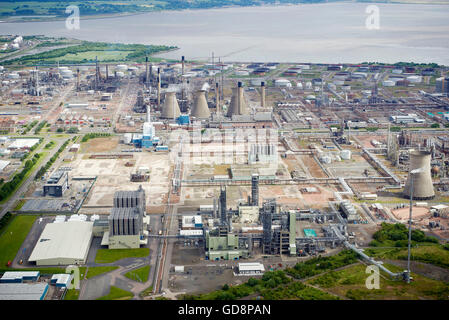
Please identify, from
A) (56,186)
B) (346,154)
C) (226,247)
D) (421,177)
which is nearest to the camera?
(226,247)

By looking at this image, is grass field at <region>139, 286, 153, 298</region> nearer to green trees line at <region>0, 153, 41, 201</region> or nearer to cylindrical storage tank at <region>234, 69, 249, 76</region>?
green trees line at <region>0, 153, 41, 201</region>

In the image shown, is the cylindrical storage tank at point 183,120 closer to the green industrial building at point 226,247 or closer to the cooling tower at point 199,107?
the cooling tower at point 199,107

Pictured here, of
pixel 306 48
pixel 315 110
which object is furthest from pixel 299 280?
pixel 306 48

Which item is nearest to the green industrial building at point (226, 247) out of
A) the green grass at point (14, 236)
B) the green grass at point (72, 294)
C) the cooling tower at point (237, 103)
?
the green grass at point (72, 294)

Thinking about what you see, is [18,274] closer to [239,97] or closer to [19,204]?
[19,204]

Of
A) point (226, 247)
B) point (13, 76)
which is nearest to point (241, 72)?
point (13, 76)

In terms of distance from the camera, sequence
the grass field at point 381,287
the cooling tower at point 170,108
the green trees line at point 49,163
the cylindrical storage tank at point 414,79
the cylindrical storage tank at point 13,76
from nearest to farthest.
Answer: the grass field at point 381,287 → the green trees line at point 49,163 → the cooling tower at point 170,108 → the cylindrical storage tank at point 414,79 → the cylindrical storage tank at point 13,76

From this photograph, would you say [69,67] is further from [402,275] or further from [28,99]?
[402,275]

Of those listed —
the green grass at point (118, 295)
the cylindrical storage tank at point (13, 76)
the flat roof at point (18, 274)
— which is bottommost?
the green grass at point (118, 295)
